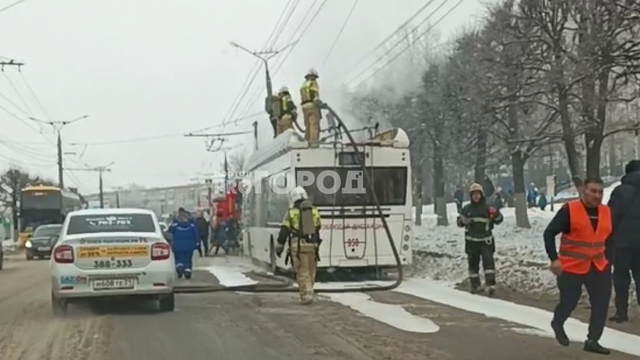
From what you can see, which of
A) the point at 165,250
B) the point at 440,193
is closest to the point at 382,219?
the point at 165,250

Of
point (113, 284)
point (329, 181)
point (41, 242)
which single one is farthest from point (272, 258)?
point (41, 242)

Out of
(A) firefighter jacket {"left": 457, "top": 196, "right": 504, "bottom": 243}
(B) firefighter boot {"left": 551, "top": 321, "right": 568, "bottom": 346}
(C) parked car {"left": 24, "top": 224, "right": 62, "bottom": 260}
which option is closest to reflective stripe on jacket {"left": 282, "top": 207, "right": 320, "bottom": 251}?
(A) firefighter jacket {"left": 457, "top": 196, "right": 504, "bottom": 243}

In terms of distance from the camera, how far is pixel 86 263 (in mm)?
14617

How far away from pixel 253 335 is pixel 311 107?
1044cm

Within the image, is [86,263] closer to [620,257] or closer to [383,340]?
[383,340]

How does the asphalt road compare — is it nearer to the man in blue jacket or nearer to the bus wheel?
the man in blue jacket

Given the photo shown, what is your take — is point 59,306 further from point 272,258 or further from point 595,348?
point 272,258

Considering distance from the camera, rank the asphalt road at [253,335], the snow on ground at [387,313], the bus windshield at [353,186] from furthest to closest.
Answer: the bus windshield at [353,186]
the snow on ground at [387,313]
the asphalt road at [253,335]

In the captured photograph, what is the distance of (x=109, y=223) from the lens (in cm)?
1555

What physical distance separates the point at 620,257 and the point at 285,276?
12.6 m

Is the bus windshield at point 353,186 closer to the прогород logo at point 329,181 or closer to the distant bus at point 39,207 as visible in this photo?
the прогород logo at point 329,181

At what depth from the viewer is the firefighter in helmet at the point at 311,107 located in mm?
22234

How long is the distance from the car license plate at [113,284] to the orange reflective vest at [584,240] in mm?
6611

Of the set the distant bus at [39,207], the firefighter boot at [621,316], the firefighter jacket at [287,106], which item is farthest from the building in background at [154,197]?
the firefighter boot at [621,316]
